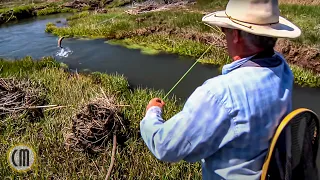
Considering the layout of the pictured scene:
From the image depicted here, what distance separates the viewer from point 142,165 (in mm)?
3521

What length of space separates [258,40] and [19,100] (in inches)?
151

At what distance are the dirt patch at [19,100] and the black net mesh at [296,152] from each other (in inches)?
140

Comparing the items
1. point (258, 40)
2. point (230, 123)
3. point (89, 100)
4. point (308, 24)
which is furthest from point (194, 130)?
point (308, 24)

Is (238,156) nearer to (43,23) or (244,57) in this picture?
(244,57)

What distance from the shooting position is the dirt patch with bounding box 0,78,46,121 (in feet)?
14.2

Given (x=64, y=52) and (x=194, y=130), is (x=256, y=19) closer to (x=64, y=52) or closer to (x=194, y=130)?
(x=194, y=130)

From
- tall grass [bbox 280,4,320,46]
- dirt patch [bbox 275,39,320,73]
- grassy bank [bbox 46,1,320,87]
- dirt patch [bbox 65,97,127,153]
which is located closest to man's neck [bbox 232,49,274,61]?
dirt patch [bbox 65,97,127,153]

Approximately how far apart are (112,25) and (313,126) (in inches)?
438

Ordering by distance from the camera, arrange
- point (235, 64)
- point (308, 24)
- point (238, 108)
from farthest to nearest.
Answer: point (308, 24) < point (235, 64) < point (238, 108)

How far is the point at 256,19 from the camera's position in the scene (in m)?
1.35

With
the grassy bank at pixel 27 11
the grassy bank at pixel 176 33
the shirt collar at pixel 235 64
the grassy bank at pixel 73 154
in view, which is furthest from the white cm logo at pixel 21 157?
the grassy bank at pixel 27 11

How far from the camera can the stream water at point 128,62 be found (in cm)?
643

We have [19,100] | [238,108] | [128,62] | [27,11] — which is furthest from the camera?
[27,11]

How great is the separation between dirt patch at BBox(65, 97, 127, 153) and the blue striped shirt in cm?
234
